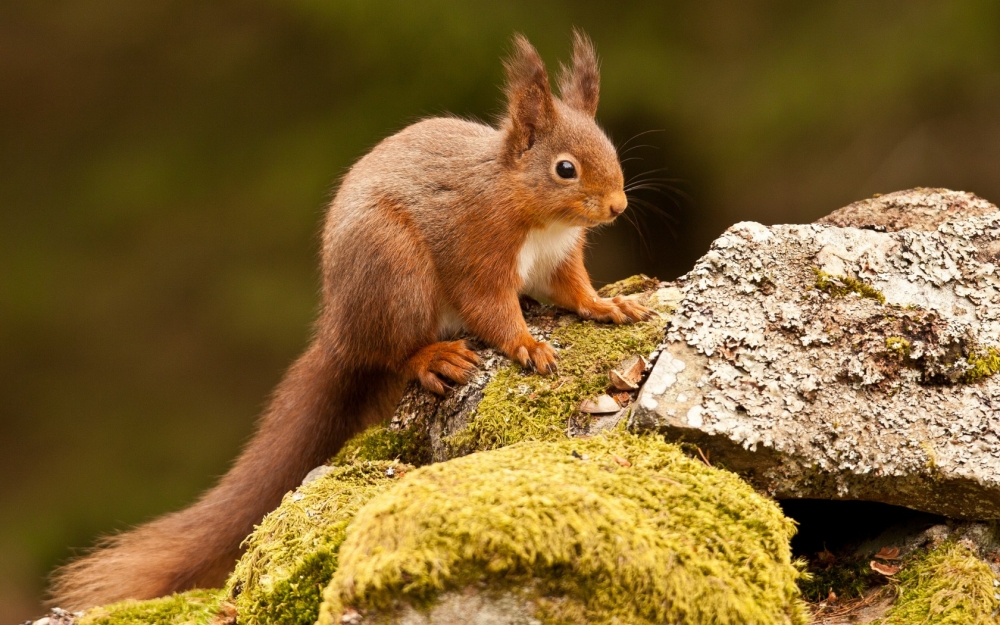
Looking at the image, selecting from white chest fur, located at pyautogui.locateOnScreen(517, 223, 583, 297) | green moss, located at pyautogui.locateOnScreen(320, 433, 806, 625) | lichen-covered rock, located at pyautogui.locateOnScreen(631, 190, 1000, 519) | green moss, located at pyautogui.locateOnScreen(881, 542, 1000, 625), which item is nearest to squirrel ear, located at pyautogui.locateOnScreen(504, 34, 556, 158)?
white chest fur, located at pyautogui.locateOnScreen(517, 223, 583, 297)

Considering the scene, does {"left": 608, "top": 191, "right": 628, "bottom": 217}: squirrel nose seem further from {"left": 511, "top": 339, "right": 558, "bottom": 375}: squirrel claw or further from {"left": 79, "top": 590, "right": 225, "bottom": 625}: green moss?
{"left": 79, "top": 590, "right": 225, "bottom": 625}: green moss

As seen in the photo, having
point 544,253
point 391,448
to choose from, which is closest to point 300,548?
point 391,448

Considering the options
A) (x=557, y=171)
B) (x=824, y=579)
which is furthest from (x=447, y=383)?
(x=824, y=579)

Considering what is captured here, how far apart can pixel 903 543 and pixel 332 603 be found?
1.31 m

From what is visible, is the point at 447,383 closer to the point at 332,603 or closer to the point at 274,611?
the point at 274,611

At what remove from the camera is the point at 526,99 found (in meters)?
2.77

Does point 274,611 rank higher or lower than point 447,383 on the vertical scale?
lower

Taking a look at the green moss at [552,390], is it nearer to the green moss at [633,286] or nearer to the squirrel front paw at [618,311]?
the squirrel front paw at [618,311]

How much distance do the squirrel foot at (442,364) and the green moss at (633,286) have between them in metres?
0.58

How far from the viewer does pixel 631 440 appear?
6.55 ft

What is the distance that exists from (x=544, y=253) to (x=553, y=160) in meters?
0.30

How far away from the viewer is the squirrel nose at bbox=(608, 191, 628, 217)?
278cm

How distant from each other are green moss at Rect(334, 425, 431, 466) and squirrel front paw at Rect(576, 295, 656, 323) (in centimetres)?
61

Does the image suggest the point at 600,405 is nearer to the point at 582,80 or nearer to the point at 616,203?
the point at 616,203
